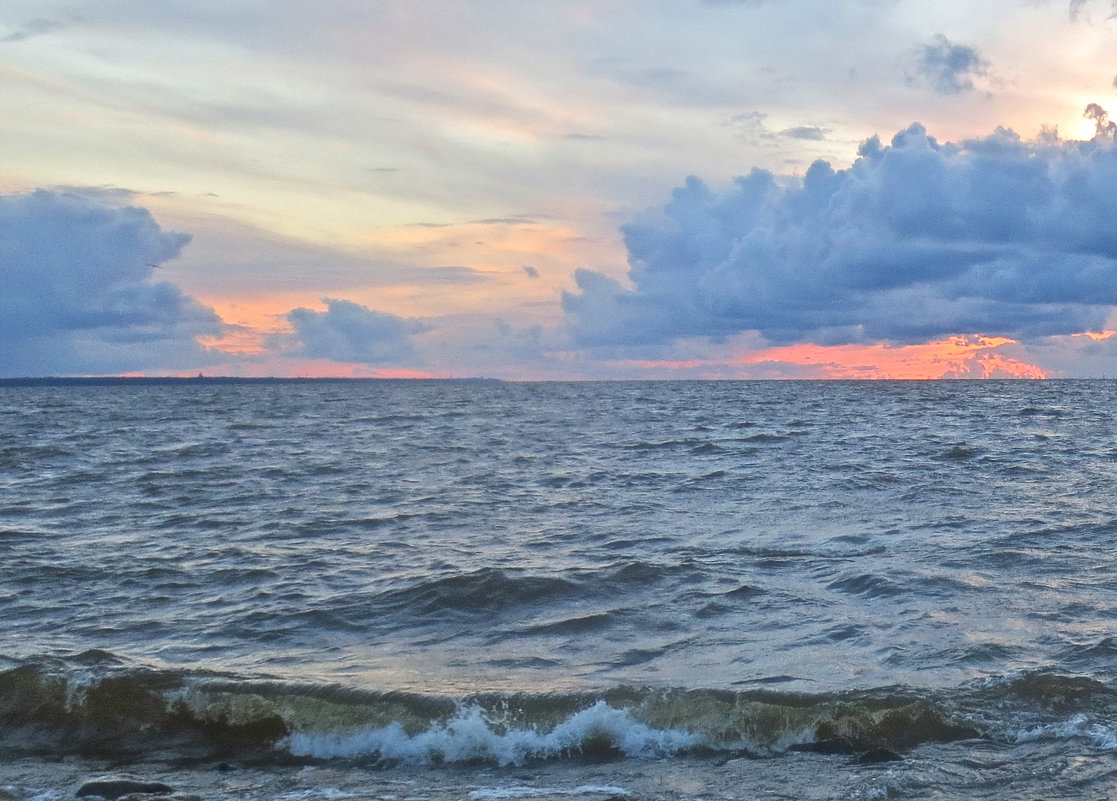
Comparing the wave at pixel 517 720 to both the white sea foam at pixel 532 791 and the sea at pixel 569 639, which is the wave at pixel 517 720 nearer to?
the sea at pixel 569 639

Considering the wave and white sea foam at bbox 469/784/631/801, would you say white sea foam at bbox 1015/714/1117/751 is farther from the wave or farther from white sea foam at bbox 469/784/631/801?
white sea foam at bbox 469/784/631/801

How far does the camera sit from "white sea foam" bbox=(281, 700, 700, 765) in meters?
9.16

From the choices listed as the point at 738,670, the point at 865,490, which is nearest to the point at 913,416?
the point at 865,490

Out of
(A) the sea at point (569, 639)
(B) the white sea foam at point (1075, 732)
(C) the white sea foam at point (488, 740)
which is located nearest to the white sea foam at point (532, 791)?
(A) the sea at point (569, 639)

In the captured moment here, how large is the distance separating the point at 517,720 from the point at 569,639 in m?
2.82

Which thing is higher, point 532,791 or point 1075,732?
point 1075,732

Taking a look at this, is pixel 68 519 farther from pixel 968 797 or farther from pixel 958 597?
pixel 968 797

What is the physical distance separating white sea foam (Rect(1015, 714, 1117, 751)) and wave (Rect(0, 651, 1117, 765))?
0.08ft

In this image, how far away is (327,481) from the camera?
27.8m

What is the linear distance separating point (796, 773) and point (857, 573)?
739cm

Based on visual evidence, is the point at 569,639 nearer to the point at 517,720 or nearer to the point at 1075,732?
the point at 517,720

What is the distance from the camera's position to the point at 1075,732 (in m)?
8.77

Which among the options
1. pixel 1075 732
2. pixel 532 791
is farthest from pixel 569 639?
pixel 1075 732

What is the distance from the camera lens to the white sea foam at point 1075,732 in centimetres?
851
